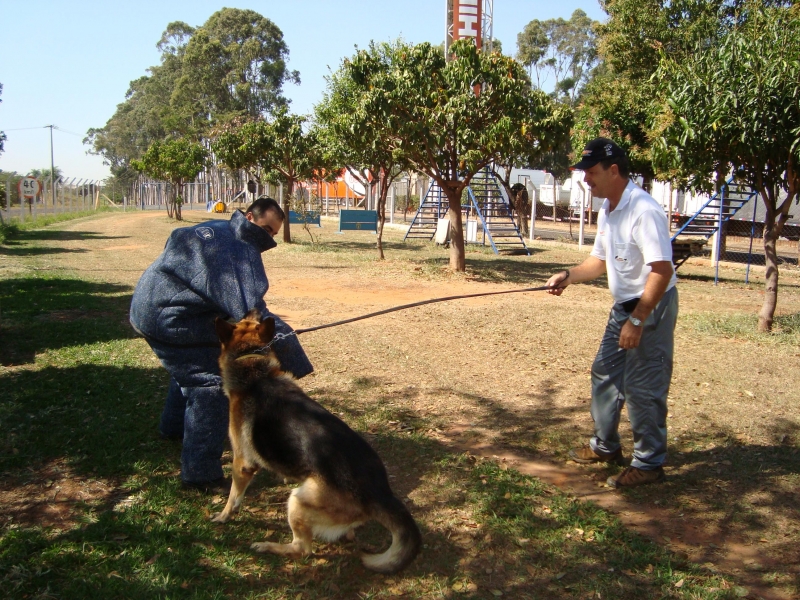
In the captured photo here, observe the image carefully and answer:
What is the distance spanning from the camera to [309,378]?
623 cm

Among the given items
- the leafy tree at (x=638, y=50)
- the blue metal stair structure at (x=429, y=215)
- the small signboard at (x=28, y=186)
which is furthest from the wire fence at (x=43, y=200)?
the leafy tree at (x=638, y=50)

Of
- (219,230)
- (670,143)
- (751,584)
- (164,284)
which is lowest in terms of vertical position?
(751,584)

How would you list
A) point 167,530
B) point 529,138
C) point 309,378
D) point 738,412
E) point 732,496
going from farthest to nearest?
point 529,138 → point 309,378 → point 738,412 → point 732,496 → point 167,530

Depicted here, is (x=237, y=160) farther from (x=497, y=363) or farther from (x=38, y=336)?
(x=497, y=363)

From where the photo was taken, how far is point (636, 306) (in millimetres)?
3721

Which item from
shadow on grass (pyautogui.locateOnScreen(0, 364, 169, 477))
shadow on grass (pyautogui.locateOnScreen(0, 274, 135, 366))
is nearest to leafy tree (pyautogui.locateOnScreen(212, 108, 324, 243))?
shadow on grass (pyautogui.locateOnScreen(0, 274, 135, 366))

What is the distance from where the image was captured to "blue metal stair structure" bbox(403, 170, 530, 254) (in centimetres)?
2073

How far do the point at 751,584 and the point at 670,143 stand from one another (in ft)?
21.7

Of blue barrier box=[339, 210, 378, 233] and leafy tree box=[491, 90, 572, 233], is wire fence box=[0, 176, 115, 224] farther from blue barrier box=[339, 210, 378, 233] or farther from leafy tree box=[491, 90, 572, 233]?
leafy tree box=[491, 90, 572, 233]

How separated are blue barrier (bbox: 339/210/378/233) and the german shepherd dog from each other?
26.5m

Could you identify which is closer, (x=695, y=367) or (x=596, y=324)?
(x=695, y=367)

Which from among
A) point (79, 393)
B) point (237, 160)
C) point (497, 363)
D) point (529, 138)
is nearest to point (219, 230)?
point (79, 393)

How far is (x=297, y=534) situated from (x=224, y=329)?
40.8 inches

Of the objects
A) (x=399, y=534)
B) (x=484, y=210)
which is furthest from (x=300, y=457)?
(x=484, y=210)
